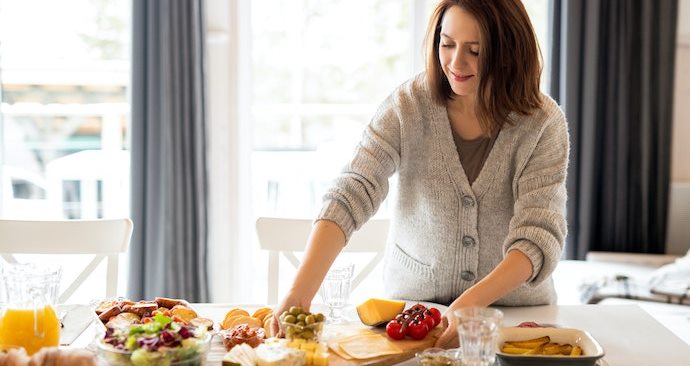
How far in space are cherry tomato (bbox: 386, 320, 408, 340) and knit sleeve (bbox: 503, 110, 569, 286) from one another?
346 millimetres

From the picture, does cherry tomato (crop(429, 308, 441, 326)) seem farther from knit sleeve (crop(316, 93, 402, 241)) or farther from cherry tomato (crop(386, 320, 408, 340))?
knit sleeve (crop(316, 93, 402, 241))

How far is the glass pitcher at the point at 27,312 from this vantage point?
157cm

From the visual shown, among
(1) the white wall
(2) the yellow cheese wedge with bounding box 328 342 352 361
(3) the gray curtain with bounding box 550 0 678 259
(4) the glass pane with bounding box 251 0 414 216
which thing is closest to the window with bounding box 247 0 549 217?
(4) the glass pane with bounding box 251 0 414 216

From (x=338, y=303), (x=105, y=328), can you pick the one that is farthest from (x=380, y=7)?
(x=105, y=328)

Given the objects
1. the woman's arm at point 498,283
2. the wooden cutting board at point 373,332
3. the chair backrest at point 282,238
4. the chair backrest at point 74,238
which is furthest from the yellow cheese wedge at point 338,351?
the chair backrest at point 74,238

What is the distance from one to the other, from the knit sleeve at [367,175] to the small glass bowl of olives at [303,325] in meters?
0.40

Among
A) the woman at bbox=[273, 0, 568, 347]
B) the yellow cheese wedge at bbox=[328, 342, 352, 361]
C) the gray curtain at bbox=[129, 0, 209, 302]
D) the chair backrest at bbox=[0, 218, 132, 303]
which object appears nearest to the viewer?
the yellow cheese wedge at bbox=[328, 342, 352, 361]

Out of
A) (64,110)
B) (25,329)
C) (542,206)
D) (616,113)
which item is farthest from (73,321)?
(616,113)

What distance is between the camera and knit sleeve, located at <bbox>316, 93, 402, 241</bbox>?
1975 millimetres

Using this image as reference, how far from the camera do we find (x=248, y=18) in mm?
3885

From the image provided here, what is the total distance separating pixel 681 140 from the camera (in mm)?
4188

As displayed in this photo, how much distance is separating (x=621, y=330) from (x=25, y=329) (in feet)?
3.94

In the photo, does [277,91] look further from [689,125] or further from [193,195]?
[689,125]

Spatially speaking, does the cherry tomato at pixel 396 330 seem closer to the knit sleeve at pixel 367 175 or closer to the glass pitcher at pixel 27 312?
the knit sleeve at pixel 367 175
